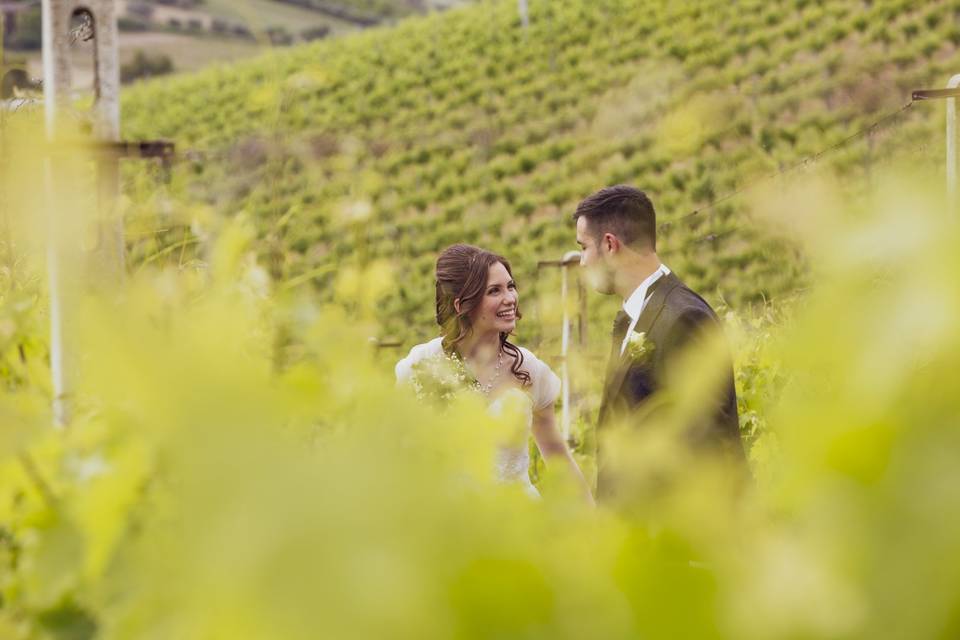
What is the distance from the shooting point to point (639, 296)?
3.41 m

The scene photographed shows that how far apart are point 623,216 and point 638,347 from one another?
0.66 m

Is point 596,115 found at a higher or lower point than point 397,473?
higher

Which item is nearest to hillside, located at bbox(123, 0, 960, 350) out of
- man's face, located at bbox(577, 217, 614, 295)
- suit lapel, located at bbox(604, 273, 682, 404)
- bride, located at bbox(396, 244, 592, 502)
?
man's face, located at bbox(577, 217, 614, 295)

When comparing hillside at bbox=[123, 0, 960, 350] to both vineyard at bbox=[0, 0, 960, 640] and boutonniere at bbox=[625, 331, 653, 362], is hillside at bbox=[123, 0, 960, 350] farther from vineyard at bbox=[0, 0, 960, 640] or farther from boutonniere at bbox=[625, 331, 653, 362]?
vineyard at bbox=[0, 0, 960, 640]

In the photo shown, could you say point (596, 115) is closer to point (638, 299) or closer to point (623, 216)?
point (623, 216)

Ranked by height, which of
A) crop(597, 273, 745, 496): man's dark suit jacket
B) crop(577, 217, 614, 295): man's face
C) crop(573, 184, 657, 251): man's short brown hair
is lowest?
crop(597, 273, 745, 496): man's dark suit jacket

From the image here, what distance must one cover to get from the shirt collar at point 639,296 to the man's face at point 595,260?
124mm

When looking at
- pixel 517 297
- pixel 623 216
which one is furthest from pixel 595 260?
pixel 517 297

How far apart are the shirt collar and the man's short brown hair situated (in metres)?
0.11

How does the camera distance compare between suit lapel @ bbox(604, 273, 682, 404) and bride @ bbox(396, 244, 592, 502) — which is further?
bride @ bbox(396, 244, 592, 502)

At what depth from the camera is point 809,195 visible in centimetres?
54

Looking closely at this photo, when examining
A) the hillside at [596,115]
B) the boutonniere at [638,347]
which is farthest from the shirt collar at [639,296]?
the hillside at [596,115]

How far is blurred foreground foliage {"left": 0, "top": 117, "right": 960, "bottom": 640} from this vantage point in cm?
40

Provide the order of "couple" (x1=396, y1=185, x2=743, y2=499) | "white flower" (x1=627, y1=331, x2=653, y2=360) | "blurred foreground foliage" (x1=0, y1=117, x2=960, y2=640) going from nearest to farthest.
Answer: "blurred foreground foliage" (x1=0, y1=117, x2=960, y2=640)
"white flower" (x1=627, y1=331, x2=653, y2=360)
"couple" (x1=396, y1=185, x2=743, y2=499)
